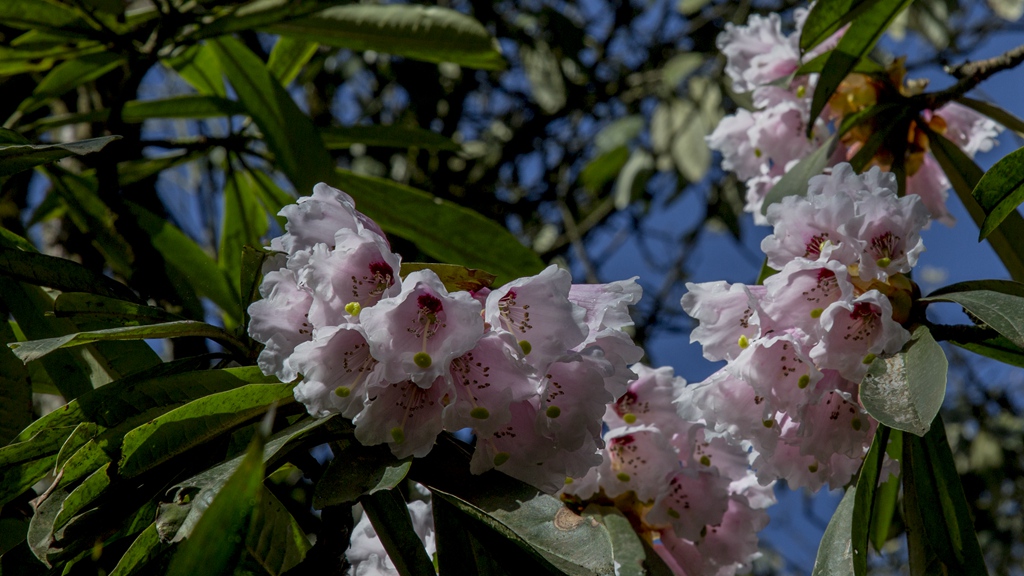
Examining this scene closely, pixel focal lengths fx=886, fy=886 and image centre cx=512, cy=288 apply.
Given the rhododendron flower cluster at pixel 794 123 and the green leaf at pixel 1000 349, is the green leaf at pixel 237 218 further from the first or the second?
the green leaf at pixel 1000 349

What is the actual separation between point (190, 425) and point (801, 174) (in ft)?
2.64

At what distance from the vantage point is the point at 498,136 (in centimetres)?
294

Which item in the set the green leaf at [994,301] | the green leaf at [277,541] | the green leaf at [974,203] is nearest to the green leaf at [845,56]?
the green leaf at [974,203]

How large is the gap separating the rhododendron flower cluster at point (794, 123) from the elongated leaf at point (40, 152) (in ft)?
2.77

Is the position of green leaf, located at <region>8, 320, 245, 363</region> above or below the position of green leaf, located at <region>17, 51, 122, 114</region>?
below

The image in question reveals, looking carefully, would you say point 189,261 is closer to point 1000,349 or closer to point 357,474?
point 357,474

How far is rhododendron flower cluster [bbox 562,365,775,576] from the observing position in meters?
1.02

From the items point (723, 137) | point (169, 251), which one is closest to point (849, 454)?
point (723, 137)

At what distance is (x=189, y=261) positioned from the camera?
4.78 ft

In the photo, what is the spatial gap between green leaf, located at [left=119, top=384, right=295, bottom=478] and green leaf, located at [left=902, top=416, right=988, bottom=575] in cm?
64

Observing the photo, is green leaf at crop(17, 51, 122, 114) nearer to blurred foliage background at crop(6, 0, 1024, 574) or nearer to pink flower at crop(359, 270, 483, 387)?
blurred foliage background at crop(6, 0, 1024, 574)

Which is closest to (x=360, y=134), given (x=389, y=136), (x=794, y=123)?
(x=389, y=136)

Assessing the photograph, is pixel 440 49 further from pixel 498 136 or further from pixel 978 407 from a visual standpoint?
pixel 978 407

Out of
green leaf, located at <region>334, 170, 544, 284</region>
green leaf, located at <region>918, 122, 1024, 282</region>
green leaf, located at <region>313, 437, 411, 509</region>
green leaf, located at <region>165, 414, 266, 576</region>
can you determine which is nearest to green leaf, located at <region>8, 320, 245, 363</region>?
green leaf, located at <region>313, 437, 411, 509</region>
